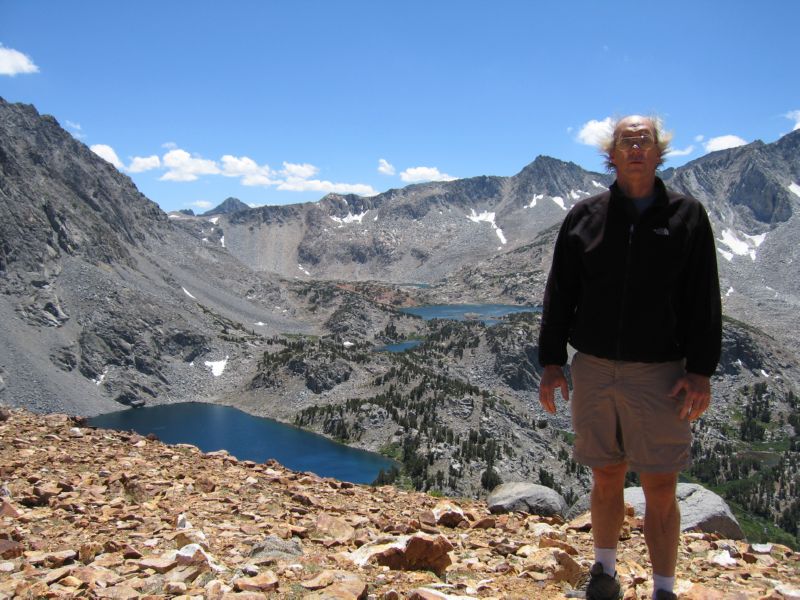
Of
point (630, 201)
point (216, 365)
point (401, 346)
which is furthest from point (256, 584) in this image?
point (401, 346)

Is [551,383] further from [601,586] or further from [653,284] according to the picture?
[601,586]

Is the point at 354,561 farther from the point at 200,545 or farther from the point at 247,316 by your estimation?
the point at 247,316

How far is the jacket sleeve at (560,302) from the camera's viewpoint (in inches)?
239

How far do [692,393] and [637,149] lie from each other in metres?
2.38

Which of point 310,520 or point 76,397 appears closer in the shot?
point 310,520

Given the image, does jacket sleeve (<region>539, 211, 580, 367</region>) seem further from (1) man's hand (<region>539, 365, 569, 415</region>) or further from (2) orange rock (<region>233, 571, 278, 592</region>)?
(2) orange rock (<region>233, 571, 278, 592</region>)

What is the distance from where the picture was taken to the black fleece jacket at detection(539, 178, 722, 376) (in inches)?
217

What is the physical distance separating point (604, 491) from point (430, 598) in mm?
2105

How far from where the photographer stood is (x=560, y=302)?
20.2 ft

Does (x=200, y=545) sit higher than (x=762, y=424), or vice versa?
(x=200, y=545)

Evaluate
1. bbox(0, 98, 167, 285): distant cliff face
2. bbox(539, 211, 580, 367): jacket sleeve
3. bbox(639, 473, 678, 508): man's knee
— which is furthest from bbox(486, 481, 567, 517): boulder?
bbox(0, 98, 167, 285): distant cliff face

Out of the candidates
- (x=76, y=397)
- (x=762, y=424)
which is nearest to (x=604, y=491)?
(x=76, y=397)

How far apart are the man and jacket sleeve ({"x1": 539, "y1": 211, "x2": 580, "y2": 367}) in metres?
0.02

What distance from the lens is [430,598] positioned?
5973 millimetres
